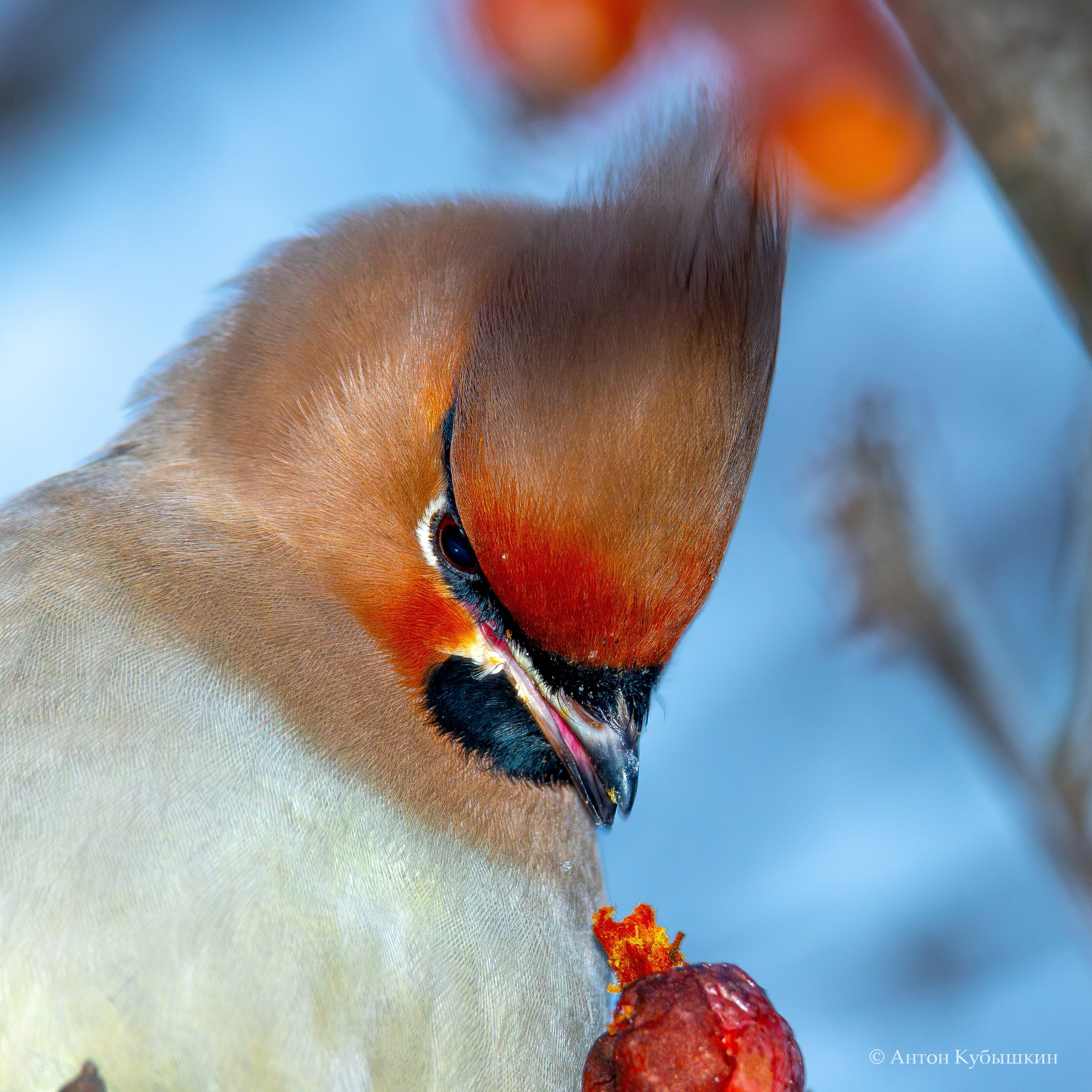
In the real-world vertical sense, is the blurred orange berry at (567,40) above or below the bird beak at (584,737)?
above

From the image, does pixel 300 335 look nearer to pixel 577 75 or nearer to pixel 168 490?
pixel 168 490

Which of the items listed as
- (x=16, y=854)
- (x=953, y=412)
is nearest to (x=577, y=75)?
(x=16, y=854)

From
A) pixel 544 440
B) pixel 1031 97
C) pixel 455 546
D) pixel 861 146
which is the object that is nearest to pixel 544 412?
pixel 544 440

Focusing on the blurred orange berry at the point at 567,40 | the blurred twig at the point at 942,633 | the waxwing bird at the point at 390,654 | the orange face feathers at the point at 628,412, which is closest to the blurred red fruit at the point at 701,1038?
the waxwing bird at the point at 390,654

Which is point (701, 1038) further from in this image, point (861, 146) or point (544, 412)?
point (861, 146)

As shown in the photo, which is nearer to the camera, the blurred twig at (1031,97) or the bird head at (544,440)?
the blurred twig at (1031,97)

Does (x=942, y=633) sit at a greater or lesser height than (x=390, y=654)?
lesser

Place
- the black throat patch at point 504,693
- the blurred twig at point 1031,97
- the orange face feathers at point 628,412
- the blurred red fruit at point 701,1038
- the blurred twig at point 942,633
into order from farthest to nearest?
the blurred twig at point 942,633
the black throat patch at point 504,693
the orange face feathers at point 628,412
the blurred red fruit at point 701,1038
the blurred twig at point 1031,97

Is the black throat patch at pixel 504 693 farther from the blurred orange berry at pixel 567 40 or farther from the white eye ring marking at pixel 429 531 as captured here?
the blurred orange berry at pixel 567 40
